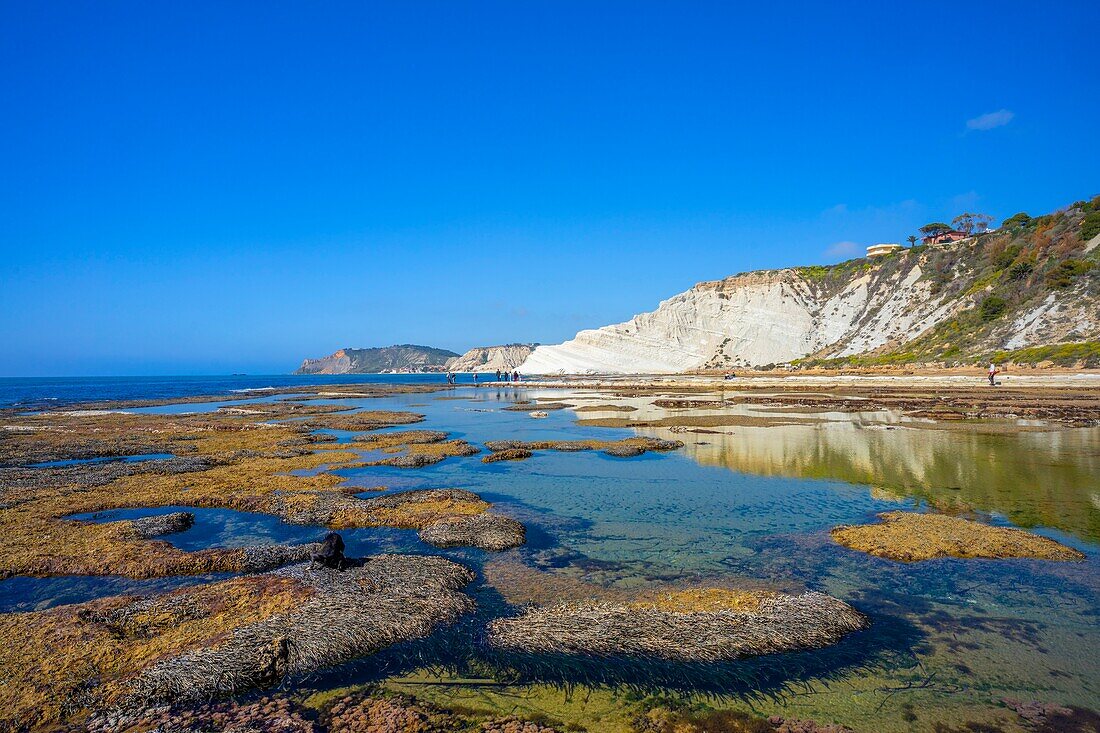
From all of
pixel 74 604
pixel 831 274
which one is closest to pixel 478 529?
pixel 74 604

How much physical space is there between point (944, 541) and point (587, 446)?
1607 cm

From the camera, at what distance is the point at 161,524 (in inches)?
547

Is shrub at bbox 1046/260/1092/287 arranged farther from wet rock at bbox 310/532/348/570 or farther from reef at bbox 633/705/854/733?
wet rock at bbox 310/532/348/570

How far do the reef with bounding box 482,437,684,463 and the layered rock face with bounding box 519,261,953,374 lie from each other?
66.6 meters

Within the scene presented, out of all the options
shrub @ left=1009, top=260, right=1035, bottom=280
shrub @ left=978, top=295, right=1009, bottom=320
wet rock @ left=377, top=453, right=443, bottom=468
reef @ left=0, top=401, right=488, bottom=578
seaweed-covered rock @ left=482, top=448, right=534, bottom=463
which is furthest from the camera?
shrub @ left=1009, top=260, right=1035, bottom=280

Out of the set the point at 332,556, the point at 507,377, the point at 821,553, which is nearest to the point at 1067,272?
the point at 821,553

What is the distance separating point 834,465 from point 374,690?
59.3ft

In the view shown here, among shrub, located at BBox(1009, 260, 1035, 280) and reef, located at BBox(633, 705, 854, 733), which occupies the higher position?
shrub, located at BBox(1009, 260, 1035, 280)

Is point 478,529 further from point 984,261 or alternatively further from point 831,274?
point 831,274

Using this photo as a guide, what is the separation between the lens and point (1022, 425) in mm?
27812

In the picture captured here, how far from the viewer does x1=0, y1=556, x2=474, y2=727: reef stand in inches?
267

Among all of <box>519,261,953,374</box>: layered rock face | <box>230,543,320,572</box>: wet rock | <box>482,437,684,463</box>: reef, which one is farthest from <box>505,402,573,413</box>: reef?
<box>519,261,953,374</box>: layered rock face

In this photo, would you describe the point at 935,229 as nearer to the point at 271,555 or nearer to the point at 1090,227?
the point at 1090,227

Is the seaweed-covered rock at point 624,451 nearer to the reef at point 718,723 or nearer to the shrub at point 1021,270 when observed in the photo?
the reef at point 718,723
